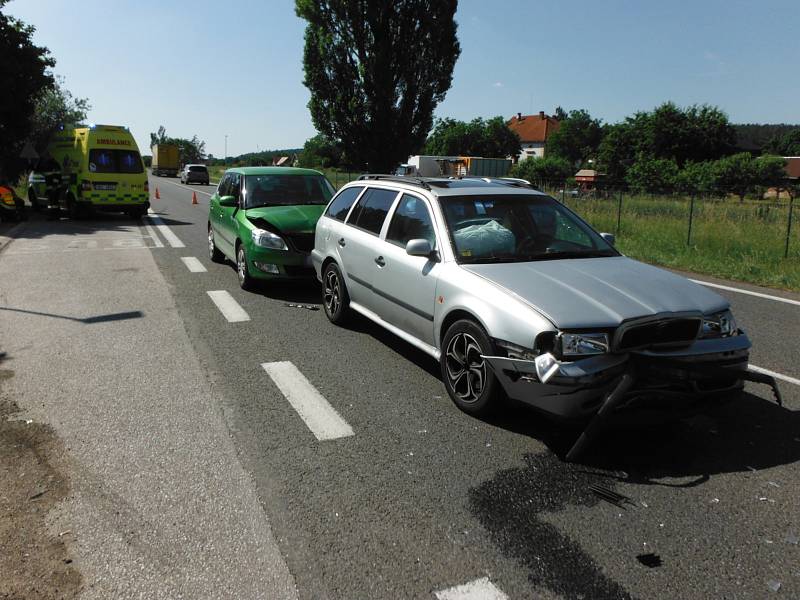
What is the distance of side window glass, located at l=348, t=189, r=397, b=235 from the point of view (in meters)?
6.07

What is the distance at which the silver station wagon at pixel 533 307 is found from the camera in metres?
3.72

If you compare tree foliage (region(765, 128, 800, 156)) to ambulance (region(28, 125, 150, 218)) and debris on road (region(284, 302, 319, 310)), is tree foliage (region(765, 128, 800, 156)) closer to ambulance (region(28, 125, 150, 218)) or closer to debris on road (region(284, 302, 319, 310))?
ambulance (region(28, 125, 150, 218))

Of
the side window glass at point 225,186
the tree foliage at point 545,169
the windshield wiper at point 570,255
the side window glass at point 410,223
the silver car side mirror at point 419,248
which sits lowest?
the windshield wiper at point 570,255

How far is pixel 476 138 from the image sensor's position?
337 ft

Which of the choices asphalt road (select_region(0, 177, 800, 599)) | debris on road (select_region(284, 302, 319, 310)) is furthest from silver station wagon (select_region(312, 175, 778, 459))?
debris on road (select_region(284, 302, 319, 310))

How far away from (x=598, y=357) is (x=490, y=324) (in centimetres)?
73

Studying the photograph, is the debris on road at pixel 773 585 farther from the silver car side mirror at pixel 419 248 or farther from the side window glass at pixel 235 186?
the side window glass at pixel 235 186

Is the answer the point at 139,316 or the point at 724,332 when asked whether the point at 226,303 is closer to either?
the point at 139,316

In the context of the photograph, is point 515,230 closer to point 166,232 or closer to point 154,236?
point 154,236

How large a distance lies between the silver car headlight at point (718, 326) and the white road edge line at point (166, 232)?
1178 cm

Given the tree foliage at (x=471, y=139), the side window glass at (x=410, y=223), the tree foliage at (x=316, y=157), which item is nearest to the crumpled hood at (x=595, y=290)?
the side window glass at (x=410, y=223)

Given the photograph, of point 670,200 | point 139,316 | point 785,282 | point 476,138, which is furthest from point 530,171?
point 139,316

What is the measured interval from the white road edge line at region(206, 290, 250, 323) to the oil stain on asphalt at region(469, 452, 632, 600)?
174 inches

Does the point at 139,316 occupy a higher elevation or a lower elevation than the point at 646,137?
lower
